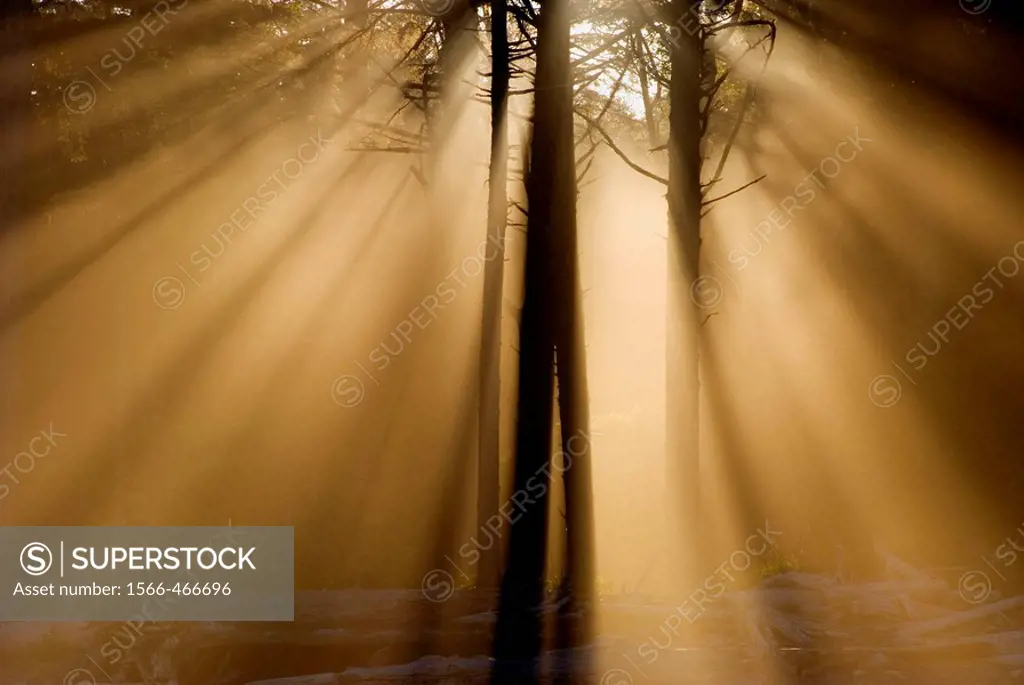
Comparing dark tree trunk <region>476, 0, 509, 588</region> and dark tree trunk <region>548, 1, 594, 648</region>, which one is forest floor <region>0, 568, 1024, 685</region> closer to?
dark tree trunk <region>548, 1, 594, 648</region>

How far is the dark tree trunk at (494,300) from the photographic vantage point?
34.4 feet

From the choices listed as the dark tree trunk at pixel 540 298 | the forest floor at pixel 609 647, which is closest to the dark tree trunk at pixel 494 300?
the dark tree trunk at pixel 540 298

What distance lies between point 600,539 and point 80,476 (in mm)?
7674

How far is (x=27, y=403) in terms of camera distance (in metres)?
13.9

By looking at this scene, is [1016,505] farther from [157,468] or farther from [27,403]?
[27,403]

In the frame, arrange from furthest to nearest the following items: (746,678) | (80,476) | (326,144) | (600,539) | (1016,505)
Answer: (326,144), (600,539), (80,476), (1016,505), (746,678)

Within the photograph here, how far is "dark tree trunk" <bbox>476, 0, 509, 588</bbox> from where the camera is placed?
10477 mm

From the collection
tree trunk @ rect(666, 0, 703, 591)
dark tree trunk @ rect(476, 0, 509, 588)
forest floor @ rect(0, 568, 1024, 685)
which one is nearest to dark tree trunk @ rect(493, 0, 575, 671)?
forest floor @ rect(0, 568, 1024, 685)

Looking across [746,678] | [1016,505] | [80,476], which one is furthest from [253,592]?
[1016,505]

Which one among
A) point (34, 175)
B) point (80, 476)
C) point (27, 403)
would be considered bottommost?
point (80, 476)

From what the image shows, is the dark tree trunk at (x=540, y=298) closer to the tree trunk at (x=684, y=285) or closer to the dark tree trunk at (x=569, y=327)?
the dark tree trunk at (x=569, y=327)

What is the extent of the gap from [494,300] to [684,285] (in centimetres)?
272

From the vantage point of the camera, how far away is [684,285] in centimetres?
948

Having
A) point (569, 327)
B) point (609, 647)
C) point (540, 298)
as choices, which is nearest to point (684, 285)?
point (569, 327)
